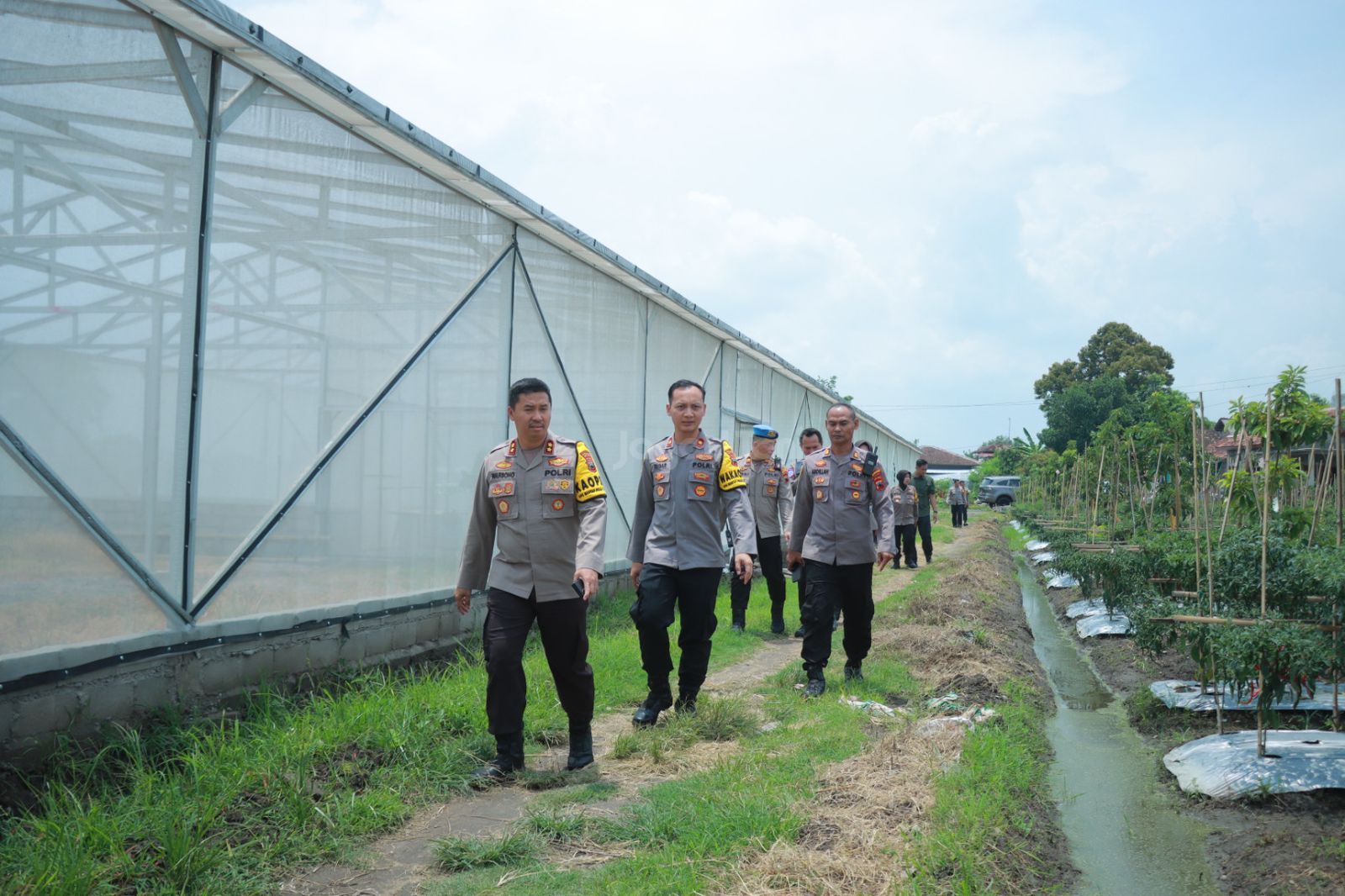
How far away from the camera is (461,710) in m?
4.93

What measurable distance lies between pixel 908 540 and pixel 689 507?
35.1 ft

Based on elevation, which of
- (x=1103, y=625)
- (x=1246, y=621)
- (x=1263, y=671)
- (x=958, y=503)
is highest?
(x=958, y=503)

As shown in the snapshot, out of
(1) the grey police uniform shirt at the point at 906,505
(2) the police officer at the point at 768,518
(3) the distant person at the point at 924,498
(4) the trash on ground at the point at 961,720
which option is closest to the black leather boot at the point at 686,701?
(4) the trash on ground at the point at 961,720

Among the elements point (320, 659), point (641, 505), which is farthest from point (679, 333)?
point (320, 659)

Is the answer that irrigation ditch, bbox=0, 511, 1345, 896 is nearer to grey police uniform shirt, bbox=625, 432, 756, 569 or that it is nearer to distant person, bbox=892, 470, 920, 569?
grey police uniform shirt, bbox=625, 432, 756, 569

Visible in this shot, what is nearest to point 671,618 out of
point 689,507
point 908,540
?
point 689,507

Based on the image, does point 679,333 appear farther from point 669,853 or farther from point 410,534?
point 669,853

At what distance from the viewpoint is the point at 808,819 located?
3.60 metres

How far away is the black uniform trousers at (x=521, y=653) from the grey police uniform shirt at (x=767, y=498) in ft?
15.6

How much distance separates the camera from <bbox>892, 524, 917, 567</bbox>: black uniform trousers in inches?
592

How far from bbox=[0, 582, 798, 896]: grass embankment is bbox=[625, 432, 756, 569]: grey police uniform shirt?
42.6 inches

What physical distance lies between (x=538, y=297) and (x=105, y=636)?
4.67 metres

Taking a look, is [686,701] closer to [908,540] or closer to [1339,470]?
[1339,470]

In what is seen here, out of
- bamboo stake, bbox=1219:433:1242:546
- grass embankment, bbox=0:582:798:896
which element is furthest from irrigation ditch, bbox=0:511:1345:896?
bamboo stake, bbox=1219:433:1242:546
